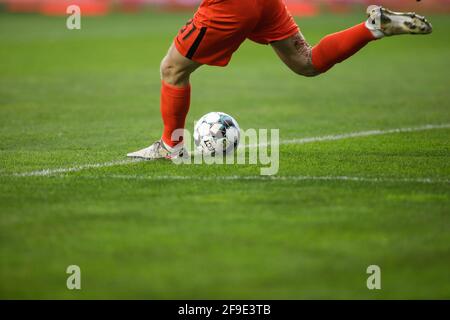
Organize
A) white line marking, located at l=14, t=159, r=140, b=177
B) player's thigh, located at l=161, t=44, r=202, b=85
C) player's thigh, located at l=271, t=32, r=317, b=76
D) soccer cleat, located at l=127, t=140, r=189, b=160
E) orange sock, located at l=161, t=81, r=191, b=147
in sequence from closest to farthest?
white line marking, located at l=14, t=159, r=140, b=177 < player's thigh, located at l=161, t=44, r=202, b=85 < orange sock, located at l=161, t=81, r=191, b=147 < soccer cleat, located at l=127, t=140, r=189, b=160 < player's thigh, located at l=271, t=32, r=317, b=76

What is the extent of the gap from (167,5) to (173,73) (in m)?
29.9

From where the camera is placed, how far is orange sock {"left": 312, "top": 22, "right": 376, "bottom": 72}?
24.8 feet

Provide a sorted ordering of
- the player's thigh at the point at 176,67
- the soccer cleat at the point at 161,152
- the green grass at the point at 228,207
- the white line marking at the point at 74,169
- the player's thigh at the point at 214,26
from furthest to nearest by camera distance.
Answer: the soccer cleat at the point at 161,152
the player's thigh at the point at 176,67
the player's thigh at the point at 214,26
the white line marking at the point at 74,169
the green grass at the point at 228,207

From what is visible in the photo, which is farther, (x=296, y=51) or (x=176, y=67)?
(x=296, y=51)

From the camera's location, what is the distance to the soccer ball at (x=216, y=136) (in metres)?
7.93

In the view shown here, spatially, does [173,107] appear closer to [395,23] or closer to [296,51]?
[296,51]

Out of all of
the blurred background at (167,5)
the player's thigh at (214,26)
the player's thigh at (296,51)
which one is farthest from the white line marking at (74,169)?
the blurred background at (167,5)

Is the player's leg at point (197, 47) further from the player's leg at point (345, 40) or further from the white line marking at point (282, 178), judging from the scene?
the white line marking at point (282, 178)

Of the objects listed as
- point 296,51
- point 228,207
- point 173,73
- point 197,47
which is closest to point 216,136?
point 173,73

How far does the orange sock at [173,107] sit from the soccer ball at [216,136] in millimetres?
252

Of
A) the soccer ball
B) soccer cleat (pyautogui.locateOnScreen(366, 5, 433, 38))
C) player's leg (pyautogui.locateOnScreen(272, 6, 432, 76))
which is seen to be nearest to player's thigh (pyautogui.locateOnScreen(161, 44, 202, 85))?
the soccer ball

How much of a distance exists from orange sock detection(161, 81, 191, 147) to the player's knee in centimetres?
5

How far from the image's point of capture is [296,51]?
795 centimetres

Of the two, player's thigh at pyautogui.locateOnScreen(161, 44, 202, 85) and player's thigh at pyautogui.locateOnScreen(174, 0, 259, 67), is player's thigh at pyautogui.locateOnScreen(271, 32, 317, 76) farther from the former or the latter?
player's thigh at pyautogui.locateOnScreen(161, 44, 202, 85)
